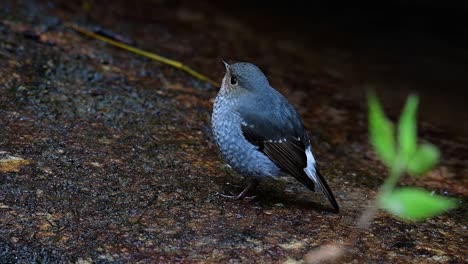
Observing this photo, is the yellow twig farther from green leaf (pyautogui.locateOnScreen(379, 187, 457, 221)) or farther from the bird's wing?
green leaf (pyautogui.locateOnScreen(379, 187, 457, 221))

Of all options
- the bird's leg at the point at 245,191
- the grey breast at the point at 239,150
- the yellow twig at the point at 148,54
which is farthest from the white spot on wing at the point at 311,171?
the yellow twig at the point at 148,54

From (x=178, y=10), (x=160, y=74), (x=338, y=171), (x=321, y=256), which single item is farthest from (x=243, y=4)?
(x=321, y=256)

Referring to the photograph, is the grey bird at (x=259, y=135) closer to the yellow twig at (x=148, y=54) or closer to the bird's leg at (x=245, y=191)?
the bird's leg at (x=245, y=191)

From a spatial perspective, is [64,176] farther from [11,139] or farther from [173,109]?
[173,109]

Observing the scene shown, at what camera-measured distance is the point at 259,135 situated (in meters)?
4.51

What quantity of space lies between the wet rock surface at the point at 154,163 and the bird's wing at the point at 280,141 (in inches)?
10.3

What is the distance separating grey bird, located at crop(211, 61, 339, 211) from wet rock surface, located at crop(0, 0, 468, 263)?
0.78 ft

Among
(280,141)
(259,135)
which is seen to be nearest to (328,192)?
(280,141)

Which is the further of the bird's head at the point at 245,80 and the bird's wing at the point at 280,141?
the bird's head at the point at 245,80

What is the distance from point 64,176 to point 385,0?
7.74 m

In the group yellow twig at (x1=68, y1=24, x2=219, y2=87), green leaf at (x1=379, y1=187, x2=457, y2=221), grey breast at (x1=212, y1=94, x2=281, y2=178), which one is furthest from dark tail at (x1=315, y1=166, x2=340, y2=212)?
green leaf at (x1=379, y1=187, x2=457, y2=221)

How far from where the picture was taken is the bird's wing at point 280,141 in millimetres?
4465

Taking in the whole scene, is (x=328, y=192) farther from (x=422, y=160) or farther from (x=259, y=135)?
(x=422, y=160)

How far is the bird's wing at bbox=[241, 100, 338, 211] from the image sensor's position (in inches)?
176
